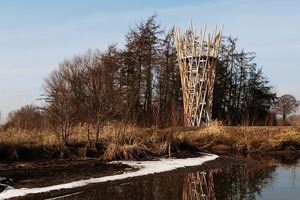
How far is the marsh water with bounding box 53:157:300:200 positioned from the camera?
8.46m

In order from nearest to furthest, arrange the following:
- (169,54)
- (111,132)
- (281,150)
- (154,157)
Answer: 1. (154,157)
2. (111,132)
3. (281,150)
4. (169,54)

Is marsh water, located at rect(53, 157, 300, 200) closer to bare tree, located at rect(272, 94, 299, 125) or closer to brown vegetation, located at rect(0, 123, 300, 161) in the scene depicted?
brown vegetation, located at rect(0, 123, 300, 161)

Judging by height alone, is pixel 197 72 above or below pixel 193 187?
above

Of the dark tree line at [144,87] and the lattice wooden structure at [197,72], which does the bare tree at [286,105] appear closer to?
the dark tree line at [144,87]

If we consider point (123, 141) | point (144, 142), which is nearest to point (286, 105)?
point (144, 142)

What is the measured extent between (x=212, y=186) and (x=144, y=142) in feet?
19.9

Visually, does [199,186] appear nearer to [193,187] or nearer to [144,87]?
[193,187]

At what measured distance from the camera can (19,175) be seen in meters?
10.3

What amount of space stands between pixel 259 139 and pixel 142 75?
1152 centimetres

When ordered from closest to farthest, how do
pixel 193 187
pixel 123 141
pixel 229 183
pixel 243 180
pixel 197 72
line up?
1. pixel 193 187
2. pixel 229 183
3. pixel 243 180
4. pixel 123 141
5. pixel 197 72

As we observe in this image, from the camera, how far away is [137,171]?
11.3 m

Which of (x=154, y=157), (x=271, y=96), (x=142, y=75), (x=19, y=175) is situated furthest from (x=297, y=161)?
(x=271, y=96)

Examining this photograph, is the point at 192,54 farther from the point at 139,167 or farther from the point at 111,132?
the point at 139,167

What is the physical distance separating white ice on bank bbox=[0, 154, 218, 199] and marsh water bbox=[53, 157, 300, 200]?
0.43 m
